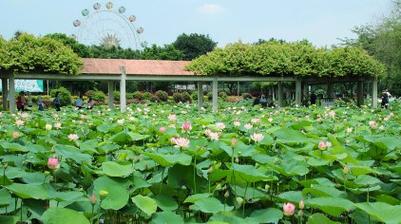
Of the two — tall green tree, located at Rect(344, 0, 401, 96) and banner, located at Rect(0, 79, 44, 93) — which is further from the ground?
tall green tree, located at Rect(344, 0, 401, 96)

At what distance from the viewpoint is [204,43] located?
65312 mm

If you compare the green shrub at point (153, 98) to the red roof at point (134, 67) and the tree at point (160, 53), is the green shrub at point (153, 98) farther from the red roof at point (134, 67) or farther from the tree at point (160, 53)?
the red roof at point (134, 67)

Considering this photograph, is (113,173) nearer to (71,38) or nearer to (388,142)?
(388,142)

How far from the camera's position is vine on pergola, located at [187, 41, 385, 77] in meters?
21.7

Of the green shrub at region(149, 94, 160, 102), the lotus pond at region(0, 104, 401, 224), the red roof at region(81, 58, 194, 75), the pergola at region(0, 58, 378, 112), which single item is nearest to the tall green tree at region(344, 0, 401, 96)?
the pergola at region(0, 58, 378, 112)

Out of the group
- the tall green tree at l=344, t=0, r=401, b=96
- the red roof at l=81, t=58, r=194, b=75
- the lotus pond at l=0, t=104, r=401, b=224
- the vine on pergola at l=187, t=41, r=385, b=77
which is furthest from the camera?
the tall green tree at l=344, t=0, r=401, b=96

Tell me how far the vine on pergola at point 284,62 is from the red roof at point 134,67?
0.99 metres

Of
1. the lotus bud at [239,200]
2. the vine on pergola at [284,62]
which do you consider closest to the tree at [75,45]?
the vine on pergola at [284,62]

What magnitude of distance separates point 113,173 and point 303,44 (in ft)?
73.2

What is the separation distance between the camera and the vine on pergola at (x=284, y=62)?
21.7 meters

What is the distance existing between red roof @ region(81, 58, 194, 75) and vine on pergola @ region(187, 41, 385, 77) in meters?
0.99

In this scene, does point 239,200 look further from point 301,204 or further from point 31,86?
point 31,86

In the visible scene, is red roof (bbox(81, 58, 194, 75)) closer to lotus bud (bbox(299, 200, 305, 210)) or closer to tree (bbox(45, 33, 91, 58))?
lotus bud (bbox(299, 200, 305, 210))

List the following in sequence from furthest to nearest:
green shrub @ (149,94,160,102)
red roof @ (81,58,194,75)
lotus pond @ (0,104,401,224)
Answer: green shrub @ (149,94,160,102) → red roof @ (81,58,194,75) → lotus pond @ (0,104,401,224)
